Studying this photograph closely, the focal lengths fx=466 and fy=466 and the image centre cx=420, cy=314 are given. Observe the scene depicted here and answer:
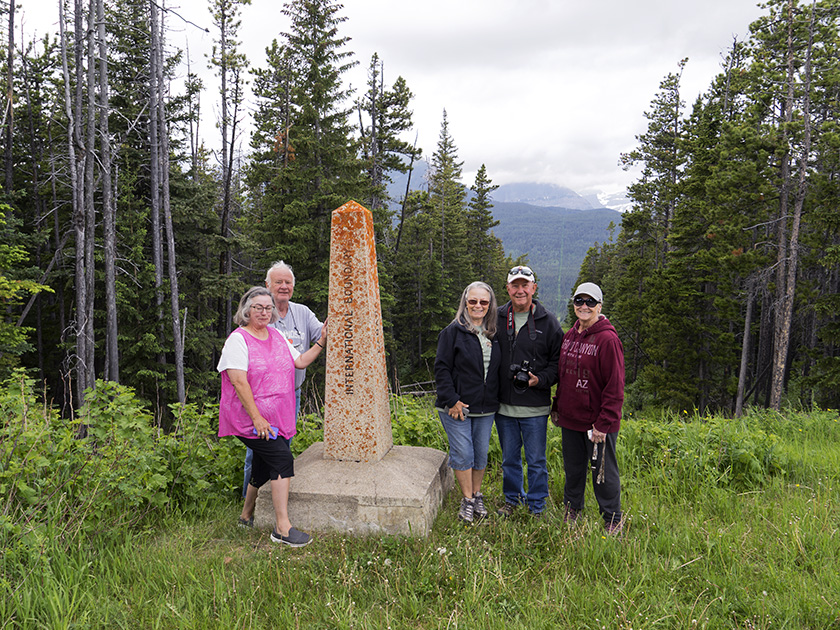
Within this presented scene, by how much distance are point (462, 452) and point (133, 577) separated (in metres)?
2.48

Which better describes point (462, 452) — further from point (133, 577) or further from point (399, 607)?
point (133, 577)

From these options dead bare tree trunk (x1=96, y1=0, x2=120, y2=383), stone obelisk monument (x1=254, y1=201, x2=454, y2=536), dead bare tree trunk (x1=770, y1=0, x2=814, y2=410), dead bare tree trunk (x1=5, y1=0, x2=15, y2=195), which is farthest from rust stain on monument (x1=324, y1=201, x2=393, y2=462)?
dead bare tree trunk (x1=5, y1=0, x2=15, y2=195)

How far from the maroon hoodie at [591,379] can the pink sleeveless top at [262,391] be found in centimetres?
222

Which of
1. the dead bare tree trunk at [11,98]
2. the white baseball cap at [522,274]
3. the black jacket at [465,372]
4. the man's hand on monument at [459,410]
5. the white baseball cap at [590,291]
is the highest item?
the dead bare tree trunk at [11,98]

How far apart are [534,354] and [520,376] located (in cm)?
25

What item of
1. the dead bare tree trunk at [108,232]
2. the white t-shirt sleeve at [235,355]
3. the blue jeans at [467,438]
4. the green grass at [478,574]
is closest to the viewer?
the green grass at [478,574]

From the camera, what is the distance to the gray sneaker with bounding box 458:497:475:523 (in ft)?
12.9

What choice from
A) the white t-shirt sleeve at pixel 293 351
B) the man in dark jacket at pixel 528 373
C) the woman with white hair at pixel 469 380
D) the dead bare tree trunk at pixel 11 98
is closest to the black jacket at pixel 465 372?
the woman with white hair at pixel 469 380

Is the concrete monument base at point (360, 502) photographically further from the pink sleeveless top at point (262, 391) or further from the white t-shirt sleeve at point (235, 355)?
the white t-shirt sleeve at point (235, 355)

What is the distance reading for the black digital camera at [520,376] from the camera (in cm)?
380

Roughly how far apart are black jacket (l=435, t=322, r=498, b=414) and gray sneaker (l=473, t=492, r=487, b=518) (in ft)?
2.65

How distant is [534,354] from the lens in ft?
12.9

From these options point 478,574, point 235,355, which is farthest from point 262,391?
point 478,574

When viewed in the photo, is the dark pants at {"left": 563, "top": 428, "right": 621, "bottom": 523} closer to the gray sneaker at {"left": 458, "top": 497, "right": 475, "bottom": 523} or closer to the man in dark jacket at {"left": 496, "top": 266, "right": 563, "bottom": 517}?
the man in dark jacket at {"left": 496, "top": 266, "right": 563, "bottom": 517}
